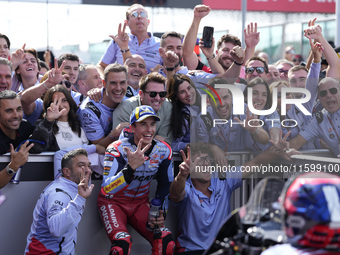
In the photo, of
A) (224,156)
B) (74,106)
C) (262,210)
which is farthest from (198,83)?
(262,210)

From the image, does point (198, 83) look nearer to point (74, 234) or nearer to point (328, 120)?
point (328, 120)

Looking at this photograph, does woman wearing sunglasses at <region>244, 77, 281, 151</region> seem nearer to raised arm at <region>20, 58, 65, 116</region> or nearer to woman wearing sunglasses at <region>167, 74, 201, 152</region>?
woman wearing sunglasses at <region>167, 74, 201, 152</region>

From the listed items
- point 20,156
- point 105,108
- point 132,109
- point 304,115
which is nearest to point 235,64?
point 304,115

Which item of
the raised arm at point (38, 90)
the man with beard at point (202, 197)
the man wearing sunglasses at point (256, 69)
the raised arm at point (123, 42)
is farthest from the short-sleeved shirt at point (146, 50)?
the man with beard at point (202, 197)

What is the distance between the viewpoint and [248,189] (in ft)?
18.4

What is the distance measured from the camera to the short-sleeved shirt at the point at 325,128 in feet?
18.4

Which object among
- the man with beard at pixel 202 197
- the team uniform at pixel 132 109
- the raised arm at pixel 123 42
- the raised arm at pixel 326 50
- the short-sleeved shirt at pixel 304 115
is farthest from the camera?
the raised arm at pixel 123 42

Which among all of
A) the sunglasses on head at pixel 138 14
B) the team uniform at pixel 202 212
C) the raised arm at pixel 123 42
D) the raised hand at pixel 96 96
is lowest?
the team uniform at pixel 202 212

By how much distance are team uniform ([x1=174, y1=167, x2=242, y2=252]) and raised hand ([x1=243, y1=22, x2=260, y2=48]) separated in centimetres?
210

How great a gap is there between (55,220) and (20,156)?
0.77 m

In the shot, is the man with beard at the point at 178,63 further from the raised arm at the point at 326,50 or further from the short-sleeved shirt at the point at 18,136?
the short-sleeved shirt at the point at 18,136

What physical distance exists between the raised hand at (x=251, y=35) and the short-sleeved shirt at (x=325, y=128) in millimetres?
1630

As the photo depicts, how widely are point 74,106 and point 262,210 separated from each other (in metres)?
3.37

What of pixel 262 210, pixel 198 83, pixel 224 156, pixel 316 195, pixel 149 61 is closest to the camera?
pixel 316 195
